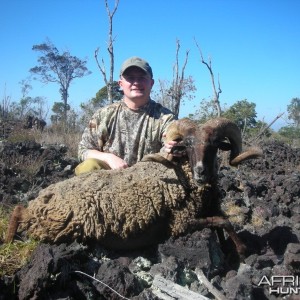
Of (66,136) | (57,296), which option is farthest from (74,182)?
(66,136)

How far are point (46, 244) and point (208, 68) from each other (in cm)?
1877

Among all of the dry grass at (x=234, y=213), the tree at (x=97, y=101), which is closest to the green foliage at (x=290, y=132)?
the tree at (x=97, y=101)

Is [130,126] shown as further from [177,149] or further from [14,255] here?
[14,255]

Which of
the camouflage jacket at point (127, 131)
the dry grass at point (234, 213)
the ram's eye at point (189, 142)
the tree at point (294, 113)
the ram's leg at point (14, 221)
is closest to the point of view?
the ram's leg at point (14, 221)

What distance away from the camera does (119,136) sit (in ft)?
19.0

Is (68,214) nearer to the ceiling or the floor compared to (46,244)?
nearer to the ceiling

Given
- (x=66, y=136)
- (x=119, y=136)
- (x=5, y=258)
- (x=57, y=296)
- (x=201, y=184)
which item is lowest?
(x=57, y=296)

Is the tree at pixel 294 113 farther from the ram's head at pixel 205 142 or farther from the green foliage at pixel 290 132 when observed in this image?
the ram's head at pixel 205 142

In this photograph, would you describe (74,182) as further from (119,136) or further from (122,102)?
(122,102)

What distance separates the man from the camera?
18.5 feet

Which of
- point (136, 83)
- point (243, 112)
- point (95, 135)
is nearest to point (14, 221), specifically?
point (95, 135)

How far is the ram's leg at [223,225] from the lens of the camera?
174 inches

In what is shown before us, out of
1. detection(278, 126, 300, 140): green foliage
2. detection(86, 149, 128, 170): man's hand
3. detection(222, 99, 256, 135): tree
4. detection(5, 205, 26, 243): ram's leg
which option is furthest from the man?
detection(278, 126, 300, 140): green foliage

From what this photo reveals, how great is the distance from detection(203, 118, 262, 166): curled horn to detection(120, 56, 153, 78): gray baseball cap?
4.74 ft
